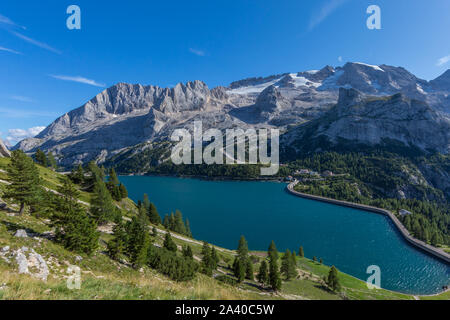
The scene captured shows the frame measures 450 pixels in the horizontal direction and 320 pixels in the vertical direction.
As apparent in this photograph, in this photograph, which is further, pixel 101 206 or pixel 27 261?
pixel 101 206

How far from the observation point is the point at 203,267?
28.8 metres

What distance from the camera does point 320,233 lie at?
246 ft

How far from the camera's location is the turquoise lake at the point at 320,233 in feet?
178

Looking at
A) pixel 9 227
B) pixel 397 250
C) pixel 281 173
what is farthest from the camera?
pixel 281 173

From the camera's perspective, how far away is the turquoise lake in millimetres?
54312

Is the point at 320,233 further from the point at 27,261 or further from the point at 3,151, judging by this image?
the point at 3,151

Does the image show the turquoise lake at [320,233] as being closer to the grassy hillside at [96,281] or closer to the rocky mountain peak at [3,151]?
the grassy hillside at [96,281]

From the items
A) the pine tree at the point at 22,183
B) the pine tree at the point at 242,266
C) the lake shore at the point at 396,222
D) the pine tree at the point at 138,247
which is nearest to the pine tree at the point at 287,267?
the pine tree at the point at 242,266

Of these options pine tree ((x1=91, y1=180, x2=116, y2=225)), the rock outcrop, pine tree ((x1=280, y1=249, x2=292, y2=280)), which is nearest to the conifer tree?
pine tree ((x1=280, y1=249, x2=292, y2=280))

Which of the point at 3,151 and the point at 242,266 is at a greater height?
the point at 3,151

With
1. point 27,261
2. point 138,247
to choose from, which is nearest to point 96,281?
point 27,261

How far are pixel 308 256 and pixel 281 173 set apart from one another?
128048 mm
